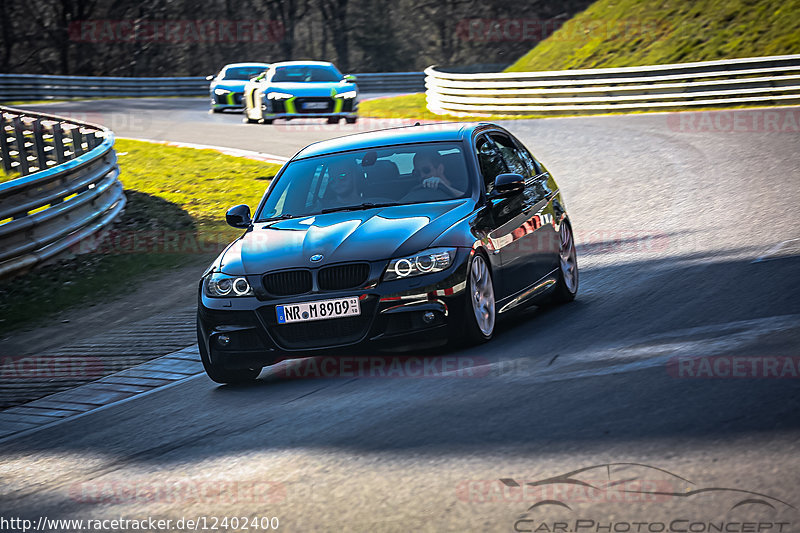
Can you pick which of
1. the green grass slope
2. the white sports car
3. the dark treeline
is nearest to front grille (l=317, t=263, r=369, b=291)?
the white sports car

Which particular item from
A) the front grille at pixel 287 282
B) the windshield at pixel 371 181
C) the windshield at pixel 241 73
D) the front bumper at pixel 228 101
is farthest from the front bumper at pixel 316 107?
the front grille at pixel 287 282

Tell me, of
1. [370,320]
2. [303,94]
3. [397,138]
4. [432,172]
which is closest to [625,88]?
[303,94]

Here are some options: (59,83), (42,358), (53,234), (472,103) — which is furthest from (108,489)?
(59,83)

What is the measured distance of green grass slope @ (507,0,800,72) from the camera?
98.4 ft

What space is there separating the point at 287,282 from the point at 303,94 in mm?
21009

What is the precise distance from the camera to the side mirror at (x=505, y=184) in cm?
824

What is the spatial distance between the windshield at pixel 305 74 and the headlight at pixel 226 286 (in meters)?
21.6

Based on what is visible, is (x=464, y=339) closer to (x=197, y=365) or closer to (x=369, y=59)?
(x=197, y=365)

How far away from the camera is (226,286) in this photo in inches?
295

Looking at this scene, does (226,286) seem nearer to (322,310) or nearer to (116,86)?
(322,310)

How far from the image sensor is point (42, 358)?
9.95 metres

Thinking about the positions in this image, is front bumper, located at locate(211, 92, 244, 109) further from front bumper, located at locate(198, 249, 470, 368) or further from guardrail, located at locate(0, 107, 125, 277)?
front bumper, located at locate(198, 249, 470, 368)

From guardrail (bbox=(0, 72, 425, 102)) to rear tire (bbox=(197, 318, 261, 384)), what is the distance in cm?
4099

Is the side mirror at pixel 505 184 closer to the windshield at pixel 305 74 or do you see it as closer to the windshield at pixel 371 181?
the windshield at pixel 371 181
